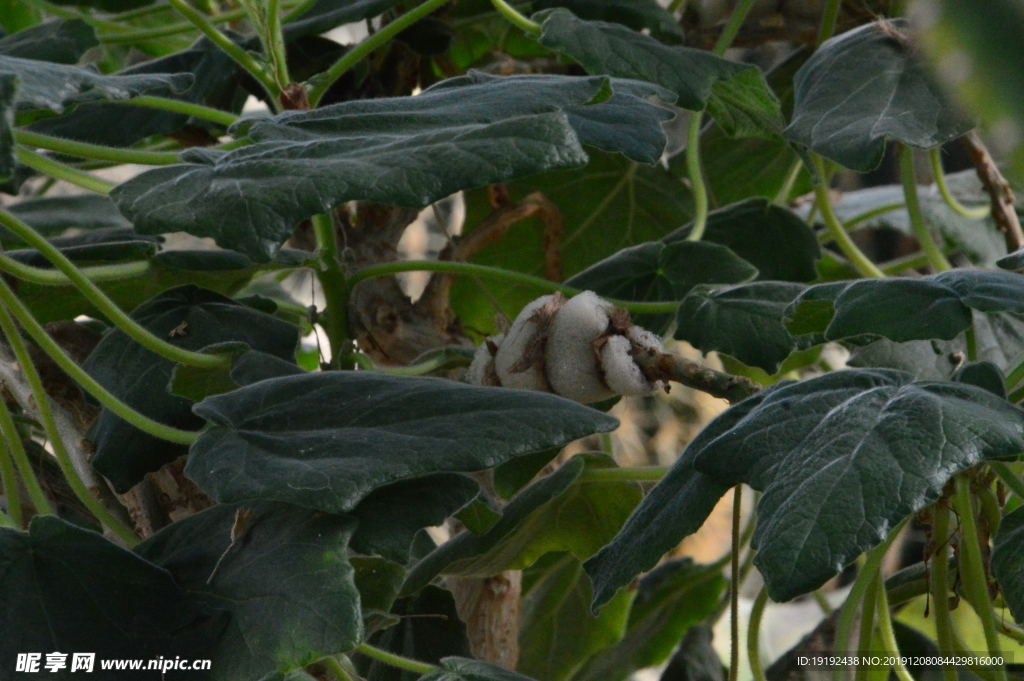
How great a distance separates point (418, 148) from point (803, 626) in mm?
1097

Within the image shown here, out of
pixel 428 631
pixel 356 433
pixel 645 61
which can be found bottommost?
pixel 428 631

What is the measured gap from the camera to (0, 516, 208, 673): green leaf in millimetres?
343

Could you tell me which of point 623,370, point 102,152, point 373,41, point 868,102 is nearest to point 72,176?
point 102,152

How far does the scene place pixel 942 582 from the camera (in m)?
0.42

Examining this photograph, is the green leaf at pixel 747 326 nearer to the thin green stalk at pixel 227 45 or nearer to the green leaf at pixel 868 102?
the green leaf at pixel 868 102

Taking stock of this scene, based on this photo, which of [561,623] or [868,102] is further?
[561,623]

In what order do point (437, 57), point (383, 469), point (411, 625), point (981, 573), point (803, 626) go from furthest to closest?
1. point (803, 626)
2. point (437, 57)
3. point (411, 625)
4. point (981, 573)
5. point (383, 469)

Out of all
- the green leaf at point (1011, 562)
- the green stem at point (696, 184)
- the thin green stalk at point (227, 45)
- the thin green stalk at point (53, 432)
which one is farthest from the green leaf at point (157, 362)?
the green leaf at point (1011, 562)

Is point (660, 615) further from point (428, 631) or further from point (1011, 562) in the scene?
point (1011, 562)

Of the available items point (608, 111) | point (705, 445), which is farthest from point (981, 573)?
point (608, 111)

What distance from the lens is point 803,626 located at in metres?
1.25

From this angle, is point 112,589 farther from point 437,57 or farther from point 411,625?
point 437,57

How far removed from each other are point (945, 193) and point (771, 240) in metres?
0.12

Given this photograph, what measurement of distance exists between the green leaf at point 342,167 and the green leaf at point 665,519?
13 cm
